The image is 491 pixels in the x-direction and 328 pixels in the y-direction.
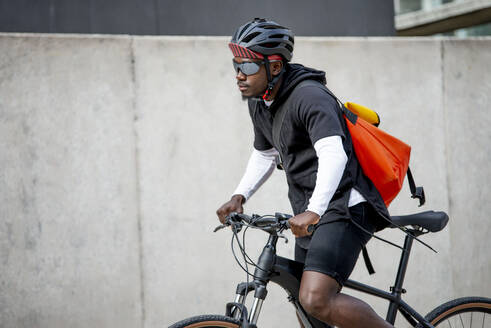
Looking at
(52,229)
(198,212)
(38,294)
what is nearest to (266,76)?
(198,212)

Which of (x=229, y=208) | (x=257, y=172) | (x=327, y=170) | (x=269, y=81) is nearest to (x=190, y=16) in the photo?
(x=257, y=172)

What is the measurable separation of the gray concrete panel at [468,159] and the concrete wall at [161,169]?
14 millimetres

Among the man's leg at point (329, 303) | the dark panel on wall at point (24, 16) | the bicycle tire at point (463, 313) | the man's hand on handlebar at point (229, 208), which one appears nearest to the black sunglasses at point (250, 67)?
the man's hand on handlebar at point (229, 208)

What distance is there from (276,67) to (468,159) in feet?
9.26

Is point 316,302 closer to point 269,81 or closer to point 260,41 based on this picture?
point 269,81

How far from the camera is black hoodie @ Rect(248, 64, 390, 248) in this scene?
255 centimetres

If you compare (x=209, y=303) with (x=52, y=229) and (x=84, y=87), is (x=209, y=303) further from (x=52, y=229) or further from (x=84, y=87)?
(x=84, y=87)

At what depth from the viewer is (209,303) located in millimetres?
4555

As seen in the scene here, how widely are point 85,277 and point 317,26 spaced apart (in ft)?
9.76

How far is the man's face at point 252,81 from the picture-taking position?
9.01 feet

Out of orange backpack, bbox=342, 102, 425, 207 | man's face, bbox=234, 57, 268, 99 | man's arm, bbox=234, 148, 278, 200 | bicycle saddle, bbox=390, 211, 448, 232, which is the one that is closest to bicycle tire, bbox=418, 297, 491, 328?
bicycle saddle, bbox=390, 211, 448, 232

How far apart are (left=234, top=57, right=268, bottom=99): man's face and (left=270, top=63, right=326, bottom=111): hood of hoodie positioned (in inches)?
3.5

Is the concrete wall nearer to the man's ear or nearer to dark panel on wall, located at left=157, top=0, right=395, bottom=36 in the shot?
dark panel on wall, located at left=157, top=0, right=395, bottom=36

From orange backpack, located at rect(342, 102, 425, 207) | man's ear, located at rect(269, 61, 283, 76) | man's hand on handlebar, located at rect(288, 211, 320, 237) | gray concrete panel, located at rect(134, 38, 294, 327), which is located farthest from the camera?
gray concrete panel, located at rect(134, 38, 294, 327)
